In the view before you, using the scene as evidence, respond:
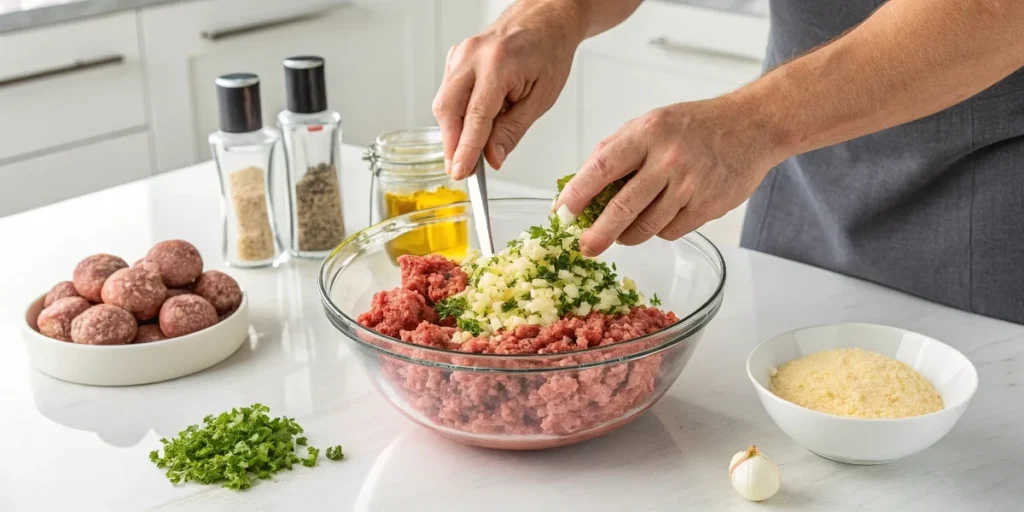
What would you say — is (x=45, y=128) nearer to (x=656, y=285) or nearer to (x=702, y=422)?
(x=656, y=285)

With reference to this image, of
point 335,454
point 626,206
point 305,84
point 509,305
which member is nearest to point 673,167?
point 626,206

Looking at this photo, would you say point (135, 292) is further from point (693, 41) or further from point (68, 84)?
point (693, 41)

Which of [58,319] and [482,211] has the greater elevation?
[482,211]

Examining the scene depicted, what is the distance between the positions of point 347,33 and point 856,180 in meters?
2.09

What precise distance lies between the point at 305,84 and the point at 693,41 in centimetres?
170

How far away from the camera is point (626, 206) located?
1032 millimetres

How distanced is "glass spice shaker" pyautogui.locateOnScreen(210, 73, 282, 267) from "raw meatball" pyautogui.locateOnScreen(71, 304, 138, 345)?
324 millimetres

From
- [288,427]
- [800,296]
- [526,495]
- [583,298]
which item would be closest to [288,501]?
[288,427]

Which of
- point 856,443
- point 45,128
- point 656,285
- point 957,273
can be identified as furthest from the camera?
point 45,128

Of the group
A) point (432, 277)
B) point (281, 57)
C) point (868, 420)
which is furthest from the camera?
point (281, 57)

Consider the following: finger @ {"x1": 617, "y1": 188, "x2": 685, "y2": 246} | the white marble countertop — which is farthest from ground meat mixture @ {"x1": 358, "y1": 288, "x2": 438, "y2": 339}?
finger @ {"x1": 617, "y1": 188, "x2": 685, "y2": 246}

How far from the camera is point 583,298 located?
42.5 inches

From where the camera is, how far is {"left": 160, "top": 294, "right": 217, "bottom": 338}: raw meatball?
4.00 feet

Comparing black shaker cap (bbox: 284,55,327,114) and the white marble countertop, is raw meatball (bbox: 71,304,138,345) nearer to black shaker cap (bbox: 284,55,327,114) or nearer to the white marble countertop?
the white marble countertop
